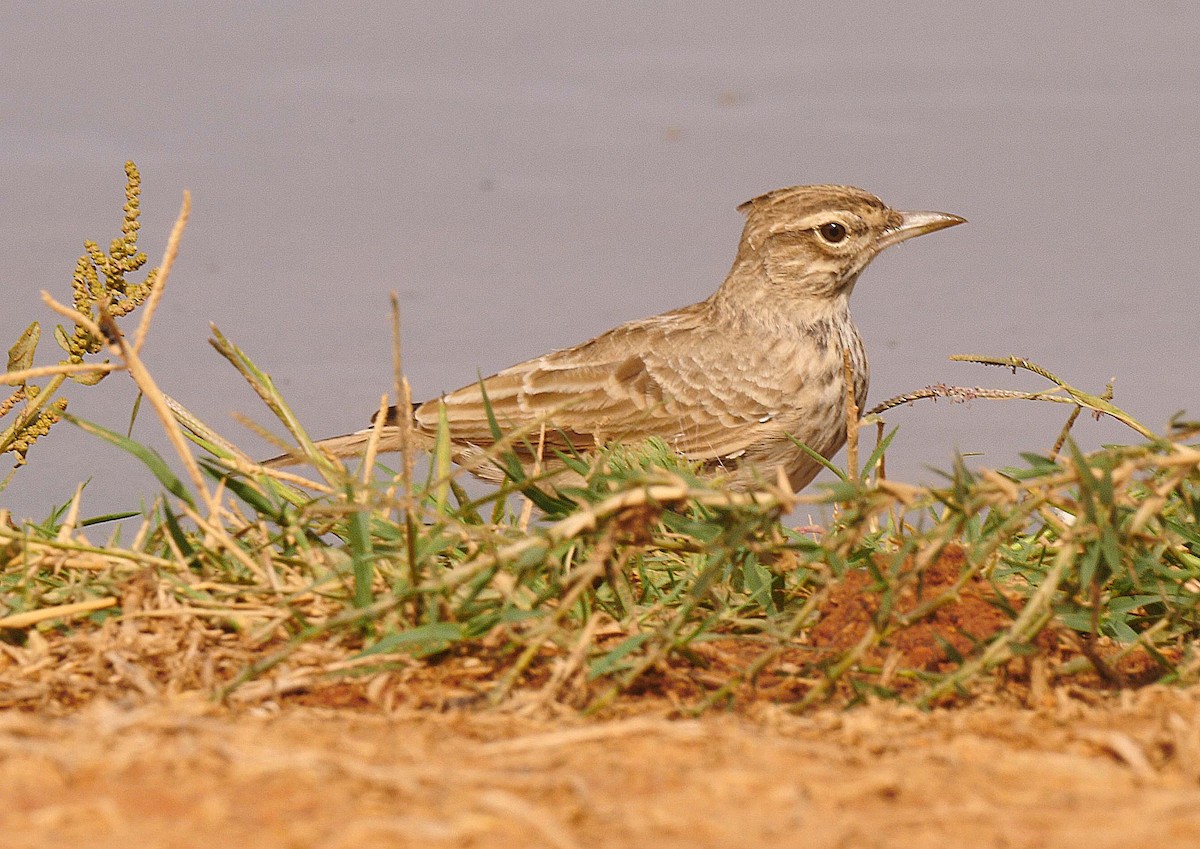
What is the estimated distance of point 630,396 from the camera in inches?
281

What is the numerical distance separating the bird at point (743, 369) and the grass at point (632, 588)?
2.79 metres

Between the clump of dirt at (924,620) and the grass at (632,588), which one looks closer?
the grass at (632,588)

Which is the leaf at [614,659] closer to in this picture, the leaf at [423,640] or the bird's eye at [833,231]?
the leaf at [423,640]

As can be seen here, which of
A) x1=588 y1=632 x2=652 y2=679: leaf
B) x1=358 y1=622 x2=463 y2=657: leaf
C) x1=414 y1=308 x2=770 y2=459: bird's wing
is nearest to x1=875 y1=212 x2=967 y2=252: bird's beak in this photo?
x1=414 y1=308 x2=770 y2=459: bird's wing

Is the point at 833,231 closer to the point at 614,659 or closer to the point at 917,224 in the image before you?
the point at 917,224

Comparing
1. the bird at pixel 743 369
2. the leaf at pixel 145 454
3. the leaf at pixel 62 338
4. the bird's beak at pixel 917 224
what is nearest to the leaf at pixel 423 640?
the leaf at pixel 145 454

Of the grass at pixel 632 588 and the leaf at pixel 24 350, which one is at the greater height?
the leaf at pixel 24 350

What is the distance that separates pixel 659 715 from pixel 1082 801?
90cm

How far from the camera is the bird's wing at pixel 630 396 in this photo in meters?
6.82

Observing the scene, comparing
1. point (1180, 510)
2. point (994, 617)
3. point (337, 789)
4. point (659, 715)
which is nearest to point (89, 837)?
point (337, 789)

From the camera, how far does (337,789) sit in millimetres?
2232

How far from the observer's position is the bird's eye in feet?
23.8

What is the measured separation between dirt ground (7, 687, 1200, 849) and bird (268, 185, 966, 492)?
157 inches

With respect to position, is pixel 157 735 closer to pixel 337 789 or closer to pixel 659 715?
pixel 337 789
